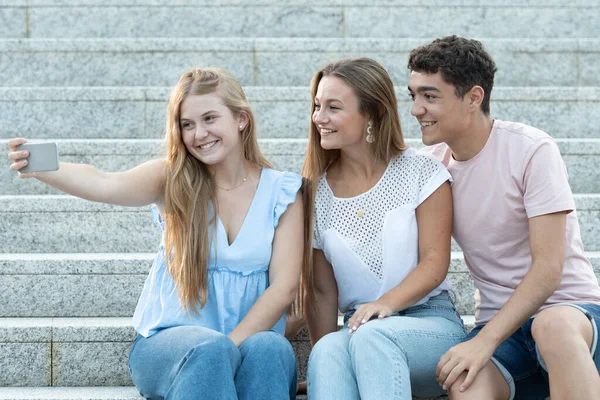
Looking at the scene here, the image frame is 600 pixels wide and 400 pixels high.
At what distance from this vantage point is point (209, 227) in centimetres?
274

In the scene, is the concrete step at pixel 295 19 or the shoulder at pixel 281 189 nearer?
the shoulder at pixel 281 189

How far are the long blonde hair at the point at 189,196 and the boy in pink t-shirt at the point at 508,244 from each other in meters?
0.62

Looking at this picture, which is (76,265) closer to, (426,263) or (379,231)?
(379,231)

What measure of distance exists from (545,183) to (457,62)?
0.45 meters

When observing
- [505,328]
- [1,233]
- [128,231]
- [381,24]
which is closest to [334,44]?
[381,24]

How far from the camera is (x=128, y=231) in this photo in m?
3.32

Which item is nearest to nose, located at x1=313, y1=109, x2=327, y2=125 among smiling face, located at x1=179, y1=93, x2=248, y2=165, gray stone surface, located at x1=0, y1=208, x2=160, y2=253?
smiling face, located at x1=179, y1=93, x2=248, y2=165

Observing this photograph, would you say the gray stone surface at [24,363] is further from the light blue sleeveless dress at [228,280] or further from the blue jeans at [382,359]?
the blue jeans at [382,359]

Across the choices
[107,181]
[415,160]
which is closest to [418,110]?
[415,160]

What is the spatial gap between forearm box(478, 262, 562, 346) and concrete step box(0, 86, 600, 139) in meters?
1.70

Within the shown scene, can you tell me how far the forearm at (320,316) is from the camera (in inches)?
110

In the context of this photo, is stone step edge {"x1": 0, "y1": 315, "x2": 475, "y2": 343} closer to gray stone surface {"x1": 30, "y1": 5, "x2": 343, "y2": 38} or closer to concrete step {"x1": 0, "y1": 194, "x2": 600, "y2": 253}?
concrete step {"x1": 0, "y1": 194, "x2": 600, "y2": 253}

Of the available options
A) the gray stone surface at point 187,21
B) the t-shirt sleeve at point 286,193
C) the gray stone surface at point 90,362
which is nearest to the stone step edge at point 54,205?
the gray stone surface at point 90,362

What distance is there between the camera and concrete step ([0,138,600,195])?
3.63m
